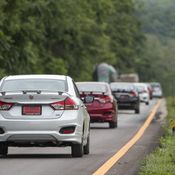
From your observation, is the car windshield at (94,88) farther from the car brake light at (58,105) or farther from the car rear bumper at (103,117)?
the car brake light at (58,105)

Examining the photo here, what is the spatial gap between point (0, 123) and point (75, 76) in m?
61.9

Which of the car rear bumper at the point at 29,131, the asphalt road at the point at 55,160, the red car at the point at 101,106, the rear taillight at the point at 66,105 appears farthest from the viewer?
the red car at the point at 101,106

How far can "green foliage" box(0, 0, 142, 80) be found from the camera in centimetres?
4850

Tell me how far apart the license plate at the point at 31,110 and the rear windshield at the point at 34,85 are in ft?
2.18

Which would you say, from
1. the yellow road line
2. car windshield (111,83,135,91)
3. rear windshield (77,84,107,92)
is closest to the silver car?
the yellow road line

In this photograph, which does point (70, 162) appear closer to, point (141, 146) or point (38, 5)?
point (141, 146)

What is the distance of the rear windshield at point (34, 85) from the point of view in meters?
18.0

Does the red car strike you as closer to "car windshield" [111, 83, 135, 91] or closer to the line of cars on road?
the line of cars on road

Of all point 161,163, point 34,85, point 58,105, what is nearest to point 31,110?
point 58,105

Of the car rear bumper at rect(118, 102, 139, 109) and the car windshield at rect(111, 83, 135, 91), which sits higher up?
the car windshield at rect(111, 83, 135, 91)

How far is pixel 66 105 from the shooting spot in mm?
17516

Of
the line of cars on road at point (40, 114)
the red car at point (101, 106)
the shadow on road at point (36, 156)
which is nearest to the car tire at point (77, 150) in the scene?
the line of cars on road at point (40, 114)

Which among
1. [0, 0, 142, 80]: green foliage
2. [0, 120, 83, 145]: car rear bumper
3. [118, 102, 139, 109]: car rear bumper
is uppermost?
[0, 0, 142, 80]: green foliage

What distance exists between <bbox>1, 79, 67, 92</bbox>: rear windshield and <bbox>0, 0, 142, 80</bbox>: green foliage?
2535cm
